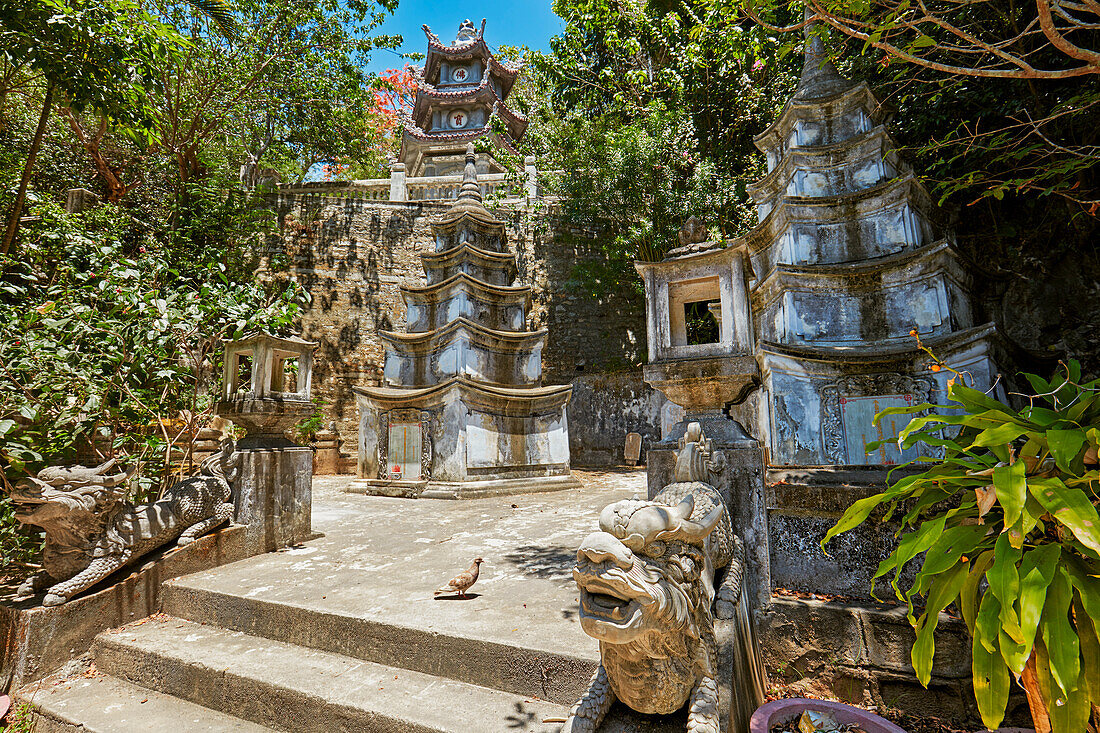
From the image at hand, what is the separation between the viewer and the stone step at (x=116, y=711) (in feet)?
9.55

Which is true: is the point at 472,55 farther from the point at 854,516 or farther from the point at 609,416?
the point at 854,516

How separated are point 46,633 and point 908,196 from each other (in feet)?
40.1

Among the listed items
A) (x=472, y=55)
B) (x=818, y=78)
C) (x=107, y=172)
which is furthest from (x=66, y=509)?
(x=472, y=55)

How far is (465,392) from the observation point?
34.0 ft

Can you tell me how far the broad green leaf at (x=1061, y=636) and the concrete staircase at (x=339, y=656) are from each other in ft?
5.97

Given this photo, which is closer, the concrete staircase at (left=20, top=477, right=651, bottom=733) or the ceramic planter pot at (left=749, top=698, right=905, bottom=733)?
the ceramic planter pot at (left=749, top=698, right=905, bottom=733)

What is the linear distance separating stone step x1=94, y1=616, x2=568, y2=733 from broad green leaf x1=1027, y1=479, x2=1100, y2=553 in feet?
7.25

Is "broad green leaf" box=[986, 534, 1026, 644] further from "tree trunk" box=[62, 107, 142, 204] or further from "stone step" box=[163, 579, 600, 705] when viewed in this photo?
"tree trunk" box=[62, 107, 142, 204]

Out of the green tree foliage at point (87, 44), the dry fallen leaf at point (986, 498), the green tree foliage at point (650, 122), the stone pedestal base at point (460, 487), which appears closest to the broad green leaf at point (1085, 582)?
the dry fallen leaf at point (986, 498)

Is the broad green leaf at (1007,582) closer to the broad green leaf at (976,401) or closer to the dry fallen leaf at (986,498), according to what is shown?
the dry fallen leaf at (986,498)

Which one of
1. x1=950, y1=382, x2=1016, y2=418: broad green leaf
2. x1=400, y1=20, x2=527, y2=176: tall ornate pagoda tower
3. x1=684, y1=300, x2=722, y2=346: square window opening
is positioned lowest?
x1=950, y1=382, x2=1016, y2=418: broad green leaf

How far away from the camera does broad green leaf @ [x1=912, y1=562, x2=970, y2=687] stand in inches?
72.6

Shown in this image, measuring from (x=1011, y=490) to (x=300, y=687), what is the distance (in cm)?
360

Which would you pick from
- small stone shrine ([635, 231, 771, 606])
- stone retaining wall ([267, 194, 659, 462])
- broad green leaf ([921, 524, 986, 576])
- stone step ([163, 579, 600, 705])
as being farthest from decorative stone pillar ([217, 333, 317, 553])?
stone retaining wall ([267, 194, 659, 462])
